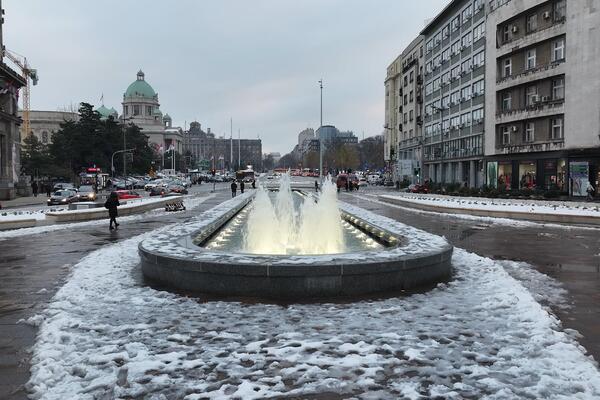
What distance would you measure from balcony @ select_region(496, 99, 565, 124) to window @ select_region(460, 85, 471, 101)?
9.95m

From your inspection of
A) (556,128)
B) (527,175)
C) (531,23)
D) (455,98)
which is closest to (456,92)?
(455,98)

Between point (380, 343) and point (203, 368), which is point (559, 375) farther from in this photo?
point (203, 368)

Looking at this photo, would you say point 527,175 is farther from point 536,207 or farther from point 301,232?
point 301,232

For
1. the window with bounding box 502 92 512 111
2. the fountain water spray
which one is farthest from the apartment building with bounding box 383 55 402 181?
the fountain water spray

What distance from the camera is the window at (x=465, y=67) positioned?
60969mm

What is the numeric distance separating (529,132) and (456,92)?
63.9 feet

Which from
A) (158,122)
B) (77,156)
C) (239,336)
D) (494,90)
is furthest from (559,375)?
(158,122)

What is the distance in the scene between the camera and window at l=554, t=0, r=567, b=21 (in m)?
42.8

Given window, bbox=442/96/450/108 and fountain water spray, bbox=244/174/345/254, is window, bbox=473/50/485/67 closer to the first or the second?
window, bbox=442/96/450/108

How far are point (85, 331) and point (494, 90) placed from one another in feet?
172

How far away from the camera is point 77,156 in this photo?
81.6 m

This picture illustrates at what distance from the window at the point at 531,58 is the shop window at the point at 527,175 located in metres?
8.98

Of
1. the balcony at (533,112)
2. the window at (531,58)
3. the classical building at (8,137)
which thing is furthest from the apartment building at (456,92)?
the classical building at (8,137)

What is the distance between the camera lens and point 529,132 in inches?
1898
